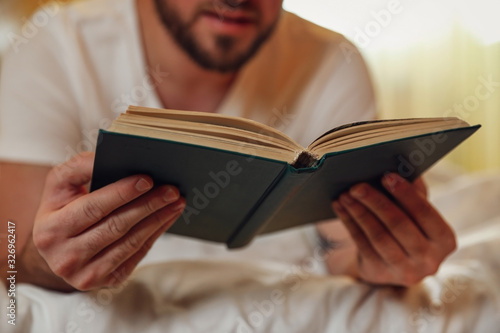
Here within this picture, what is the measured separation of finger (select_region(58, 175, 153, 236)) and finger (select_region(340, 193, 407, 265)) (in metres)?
0.27

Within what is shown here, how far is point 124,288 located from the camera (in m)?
0.68

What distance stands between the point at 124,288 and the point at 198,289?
0.10 metres

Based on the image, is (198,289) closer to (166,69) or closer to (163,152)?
(163,152)

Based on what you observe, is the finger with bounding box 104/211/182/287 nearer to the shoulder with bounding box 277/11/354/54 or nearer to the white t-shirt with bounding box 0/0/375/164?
the white t-shirt with bounding box 0/0/375/164

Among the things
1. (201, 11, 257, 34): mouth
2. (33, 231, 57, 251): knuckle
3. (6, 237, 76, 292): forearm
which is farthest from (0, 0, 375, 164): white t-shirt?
(33, 231, 57, 251): knuckle

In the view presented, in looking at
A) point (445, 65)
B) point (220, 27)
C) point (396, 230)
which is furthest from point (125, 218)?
point (445, 65)

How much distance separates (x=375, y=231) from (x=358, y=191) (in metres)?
0.07

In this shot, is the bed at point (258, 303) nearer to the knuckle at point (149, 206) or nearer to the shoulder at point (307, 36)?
the knuckle at point (149, 206)

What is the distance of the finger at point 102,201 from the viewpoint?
51cm

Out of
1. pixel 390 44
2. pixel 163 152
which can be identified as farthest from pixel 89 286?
pixel 390 44

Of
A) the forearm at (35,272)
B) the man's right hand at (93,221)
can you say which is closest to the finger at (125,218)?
the man's right hand at (93,221)

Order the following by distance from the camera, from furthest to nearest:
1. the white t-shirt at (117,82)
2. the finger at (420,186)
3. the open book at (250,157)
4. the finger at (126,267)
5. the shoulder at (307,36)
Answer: the shoulder at (307,36)
the white t-shirt at (117,82)
the finger at (420,186)
the finger at (126,267)
the open book at (250,157)

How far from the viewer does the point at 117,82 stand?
1050 millimetres

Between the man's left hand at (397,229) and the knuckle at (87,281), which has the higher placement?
the man's left hand at (397,229)
